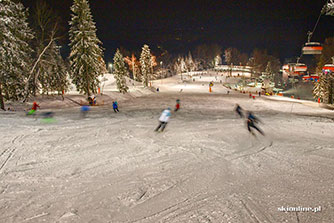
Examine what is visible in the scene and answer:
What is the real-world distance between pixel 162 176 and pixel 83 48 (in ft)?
80.5

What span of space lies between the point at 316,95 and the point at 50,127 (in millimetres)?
46858

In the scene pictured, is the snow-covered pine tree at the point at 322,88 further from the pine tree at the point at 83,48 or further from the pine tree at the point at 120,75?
the pine tree at the point at 83,48

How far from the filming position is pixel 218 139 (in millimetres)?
10047

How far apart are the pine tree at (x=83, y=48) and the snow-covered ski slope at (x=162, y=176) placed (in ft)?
54.9

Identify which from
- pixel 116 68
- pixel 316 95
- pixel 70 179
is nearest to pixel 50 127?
pixel 70 179

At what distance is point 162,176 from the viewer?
610 centimetres

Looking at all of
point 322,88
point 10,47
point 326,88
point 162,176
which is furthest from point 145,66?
point 162,176

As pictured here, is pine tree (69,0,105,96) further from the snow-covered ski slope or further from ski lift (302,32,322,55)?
ski lift (302,32,322,55)

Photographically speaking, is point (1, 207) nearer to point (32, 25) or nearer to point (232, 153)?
point (232, 153)

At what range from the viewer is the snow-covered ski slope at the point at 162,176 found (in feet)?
14.6

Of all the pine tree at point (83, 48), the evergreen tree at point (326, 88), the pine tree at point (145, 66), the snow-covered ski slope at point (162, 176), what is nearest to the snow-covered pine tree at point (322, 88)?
the evergreen tree at point (326, 88)

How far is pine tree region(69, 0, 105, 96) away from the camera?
998 inches

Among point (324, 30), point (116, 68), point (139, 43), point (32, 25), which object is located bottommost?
point (116, 68)

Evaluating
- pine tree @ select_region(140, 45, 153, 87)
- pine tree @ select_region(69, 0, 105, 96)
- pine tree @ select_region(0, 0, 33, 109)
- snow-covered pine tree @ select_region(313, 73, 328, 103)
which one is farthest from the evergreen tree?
pine tree @ select_region(0, 0, 33, 109)
